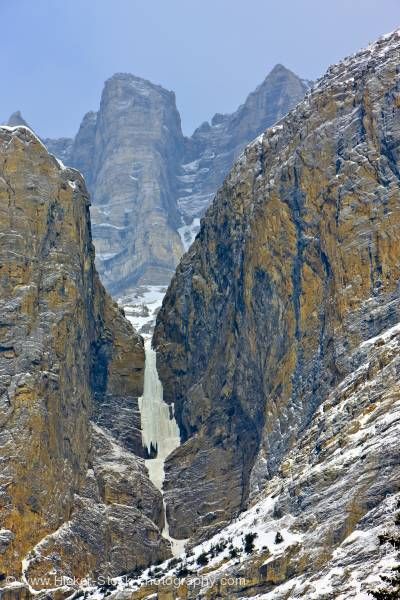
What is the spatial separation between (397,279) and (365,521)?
3292 centimetres

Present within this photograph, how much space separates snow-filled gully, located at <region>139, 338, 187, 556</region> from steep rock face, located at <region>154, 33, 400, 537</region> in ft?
5.72

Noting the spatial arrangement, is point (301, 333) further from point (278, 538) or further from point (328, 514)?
point (328, 514)

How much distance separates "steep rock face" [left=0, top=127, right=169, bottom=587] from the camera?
125688mm

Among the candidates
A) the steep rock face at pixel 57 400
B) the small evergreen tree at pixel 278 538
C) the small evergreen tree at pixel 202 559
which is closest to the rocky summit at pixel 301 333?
the small evergreen tree at pixel 278 538

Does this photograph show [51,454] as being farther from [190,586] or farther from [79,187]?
[79,187]

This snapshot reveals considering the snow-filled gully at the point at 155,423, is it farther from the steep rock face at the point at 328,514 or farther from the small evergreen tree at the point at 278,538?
the small evergreen tree at the point at 278,538

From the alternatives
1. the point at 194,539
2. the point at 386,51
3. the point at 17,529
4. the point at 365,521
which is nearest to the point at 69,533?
the point at 17,529

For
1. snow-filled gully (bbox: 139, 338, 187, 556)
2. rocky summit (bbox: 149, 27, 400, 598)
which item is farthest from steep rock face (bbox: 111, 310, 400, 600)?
snow-filled gully (bbox: 139, 338, 187, 556)

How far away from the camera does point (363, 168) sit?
131 metres

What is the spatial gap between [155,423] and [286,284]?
102 ft

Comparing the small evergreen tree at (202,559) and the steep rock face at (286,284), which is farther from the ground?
the steep rock face at (286,284)

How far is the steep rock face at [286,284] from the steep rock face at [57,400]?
25.4 feet

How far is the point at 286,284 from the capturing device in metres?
135

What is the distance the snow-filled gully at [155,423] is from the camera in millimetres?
150125
